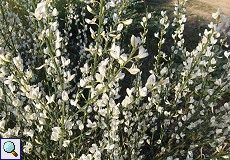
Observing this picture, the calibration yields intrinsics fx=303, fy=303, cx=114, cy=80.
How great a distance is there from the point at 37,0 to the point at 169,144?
5.28 feet

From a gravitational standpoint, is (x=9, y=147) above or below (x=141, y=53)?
below

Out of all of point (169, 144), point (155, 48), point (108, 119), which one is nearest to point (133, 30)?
point (155, 48)

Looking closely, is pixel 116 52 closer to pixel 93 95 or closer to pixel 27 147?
pixel 93 95

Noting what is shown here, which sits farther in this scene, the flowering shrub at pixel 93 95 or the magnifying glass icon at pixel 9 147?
the magnifying glass icon at pixel 9 147

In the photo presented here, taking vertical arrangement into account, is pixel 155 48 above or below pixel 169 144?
above

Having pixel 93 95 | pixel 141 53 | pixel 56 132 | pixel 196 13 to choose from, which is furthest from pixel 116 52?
pixel 196 13

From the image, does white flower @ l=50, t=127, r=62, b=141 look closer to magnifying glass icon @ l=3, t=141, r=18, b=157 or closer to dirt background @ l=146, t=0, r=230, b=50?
magnifying glass icon @ l=3, t=141, r=18, b=157

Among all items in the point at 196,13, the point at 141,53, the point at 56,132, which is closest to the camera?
the point at 141,53

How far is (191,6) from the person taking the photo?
6359 mm

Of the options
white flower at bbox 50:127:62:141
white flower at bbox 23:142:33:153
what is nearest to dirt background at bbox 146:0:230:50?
white flower at bbox 23:142:33:153

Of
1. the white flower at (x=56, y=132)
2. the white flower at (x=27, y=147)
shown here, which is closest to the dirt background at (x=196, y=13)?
the white flower at (x=27, y=147)

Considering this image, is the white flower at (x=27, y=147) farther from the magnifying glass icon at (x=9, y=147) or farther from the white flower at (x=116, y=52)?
the white flower at (x=116, y=52)

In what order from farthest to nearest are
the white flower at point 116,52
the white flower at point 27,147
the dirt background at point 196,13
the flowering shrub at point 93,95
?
1. the dirt background at point 196,13
2. the white flower at point 27,147
3. the flowering shrub at point 93,95
4. the white flower at point 116,52

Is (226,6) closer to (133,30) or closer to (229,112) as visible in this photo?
(133,30)
